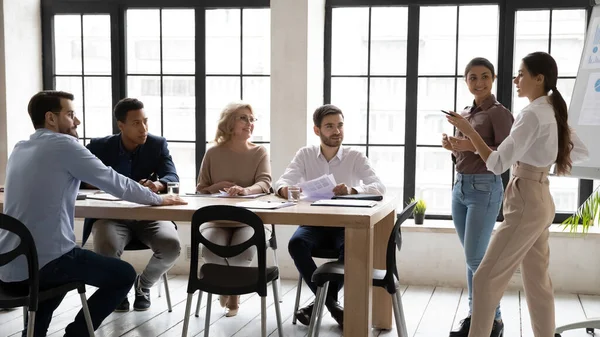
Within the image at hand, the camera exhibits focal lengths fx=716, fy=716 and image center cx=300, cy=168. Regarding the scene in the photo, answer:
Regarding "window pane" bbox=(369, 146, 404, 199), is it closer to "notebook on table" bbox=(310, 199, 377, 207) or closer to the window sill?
the window sill

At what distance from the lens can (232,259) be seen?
4273mm

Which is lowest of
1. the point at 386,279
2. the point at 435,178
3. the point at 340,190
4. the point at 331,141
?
the point at 386,279

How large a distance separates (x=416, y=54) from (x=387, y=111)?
0.49m

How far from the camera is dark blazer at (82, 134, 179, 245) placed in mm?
4598

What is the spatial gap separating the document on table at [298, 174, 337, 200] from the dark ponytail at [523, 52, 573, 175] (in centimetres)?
123

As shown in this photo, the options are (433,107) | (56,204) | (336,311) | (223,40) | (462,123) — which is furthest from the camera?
(223,40)

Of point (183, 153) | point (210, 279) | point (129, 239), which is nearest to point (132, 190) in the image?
point (210, 279)

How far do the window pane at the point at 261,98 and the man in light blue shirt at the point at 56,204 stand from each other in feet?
7.72

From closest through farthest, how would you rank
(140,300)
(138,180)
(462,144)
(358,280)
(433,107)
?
(358,280) < (462,144) < (138,180) < (140,300) < (433,107)

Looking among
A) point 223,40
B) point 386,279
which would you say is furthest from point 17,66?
point 386,279

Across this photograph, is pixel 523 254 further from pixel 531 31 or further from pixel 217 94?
pixel 217 94

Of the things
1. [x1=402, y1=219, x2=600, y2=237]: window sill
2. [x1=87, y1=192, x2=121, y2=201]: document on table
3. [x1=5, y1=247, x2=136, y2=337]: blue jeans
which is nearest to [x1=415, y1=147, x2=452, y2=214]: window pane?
[x1=402, y1=219, x2=600, y2=237]: window sill

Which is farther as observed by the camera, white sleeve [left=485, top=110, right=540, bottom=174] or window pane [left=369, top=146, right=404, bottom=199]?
window pane [left=369, top=146, right=404, bottom=199]

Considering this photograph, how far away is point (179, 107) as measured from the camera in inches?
232
